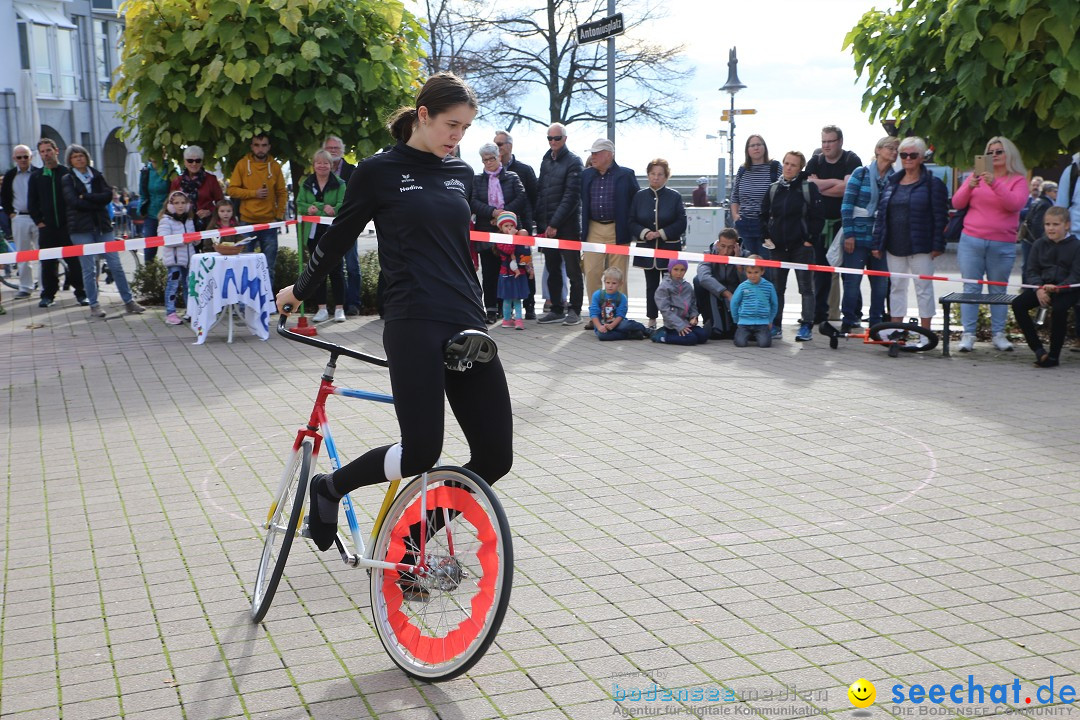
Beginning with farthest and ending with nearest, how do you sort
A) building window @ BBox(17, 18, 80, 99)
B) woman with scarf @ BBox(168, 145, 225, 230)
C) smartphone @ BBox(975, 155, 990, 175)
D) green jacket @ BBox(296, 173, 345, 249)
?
building window @ BBox(17, 18, 80, 99), woman with scarf @ BBox(168, 145, 225, 230), green jacket @ BBox(296, 173, 345, 249), smartphone @ BBox(975, 155, 990, 175)

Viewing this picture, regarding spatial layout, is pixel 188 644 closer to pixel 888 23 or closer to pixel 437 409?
pixel 437 409

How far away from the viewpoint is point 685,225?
13.7 m

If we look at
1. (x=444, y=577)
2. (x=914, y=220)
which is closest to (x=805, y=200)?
(x=914, y=220)

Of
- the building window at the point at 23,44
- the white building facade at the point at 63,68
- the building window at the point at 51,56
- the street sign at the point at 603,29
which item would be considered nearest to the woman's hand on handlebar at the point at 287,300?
the street sign at the point at 603,29

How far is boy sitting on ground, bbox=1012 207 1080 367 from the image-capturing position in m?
10.4

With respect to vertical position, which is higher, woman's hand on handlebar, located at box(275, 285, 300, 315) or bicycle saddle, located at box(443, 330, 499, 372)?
woman's hand on handlebar, located at box(275, 285, 300, 315)

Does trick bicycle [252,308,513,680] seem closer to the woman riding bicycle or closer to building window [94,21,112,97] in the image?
the woman riding bicycle

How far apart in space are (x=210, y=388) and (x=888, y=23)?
8176 mm

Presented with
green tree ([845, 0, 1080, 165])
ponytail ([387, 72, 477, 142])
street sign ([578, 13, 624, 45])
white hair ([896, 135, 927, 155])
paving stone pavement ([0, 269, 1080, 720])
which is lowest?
paving stone pavement ([0, 269, 1080, 720])

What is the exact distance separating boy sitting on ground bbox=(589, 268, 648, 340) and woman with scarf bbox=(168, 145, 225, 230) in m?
5.16

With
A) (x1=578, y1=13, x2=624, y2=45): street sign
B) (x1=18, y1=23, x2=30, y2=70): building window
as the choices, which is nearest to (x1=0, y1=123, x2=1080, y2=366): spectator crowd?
(x1=578, y1=13, x2=624, y2=45): street sign

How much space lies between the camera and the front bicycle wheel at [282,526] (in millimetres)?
4469

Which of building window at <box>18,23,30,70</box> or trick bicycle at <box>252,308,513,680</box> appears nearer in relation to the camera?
trick bicycle at <box>252,308,513,680</box>

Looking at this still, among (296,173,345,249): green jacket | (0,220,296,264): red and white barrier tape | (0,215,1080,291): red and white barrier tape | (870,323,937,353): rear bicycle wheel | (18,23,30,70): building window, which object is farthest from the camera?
(18,23,30,70): building window
